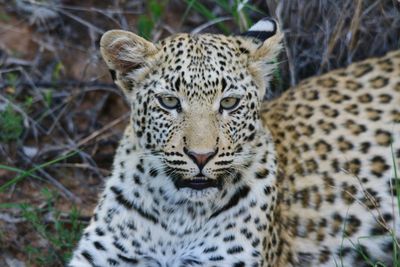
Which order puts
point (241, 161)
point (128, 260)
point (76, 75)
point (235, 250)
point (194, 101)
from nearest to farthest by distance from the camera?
1. point (194, 101)
2. point (241, 161)
3. point (235, 250)
4. point (128, 260)
5. point (76, 75)

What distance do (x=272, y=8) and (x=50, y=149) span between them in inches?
90.6

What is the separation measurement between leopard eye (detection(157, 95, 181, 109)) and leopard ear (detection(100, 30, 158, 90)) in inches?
11.0

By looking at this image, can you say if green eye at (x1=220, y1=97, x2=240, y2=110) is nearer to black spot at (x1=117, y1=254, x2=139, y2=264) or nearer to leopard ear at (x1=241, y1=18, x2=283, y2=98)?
leopard ear at (x1=241, y1=18, x2=283, y2=98)

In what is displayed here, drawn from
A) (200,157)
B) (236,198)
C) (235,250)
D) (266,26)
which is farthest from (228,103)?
(235,250)

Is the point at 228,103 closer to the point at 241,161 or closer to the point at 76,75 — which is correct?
the point at 241,161

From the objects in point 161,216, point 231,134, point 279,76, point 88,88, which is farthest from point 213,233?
point 88,88

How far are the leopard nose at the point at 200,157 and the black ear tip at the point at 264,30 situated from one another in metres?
1.08

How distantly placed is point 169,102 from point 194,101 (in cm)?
18

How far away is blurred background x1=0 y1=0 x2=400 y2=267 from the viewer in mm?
7207

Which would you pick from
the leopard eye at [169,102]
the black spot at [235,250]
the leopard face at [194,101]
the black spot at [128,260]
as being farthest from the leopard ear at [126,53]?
the black spot at [235,250]

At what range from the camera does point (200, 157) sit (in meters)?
5.13

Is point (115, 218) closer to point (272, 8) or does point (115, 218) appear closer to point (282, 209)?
point (282, 209)

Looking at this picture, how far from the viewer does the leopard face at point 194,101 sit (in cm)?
526

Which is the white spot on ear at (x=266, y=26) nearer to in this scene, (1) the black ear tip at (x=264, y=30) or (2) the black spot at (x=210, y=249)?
(1) the black ear tip at (x=264, y=30)
